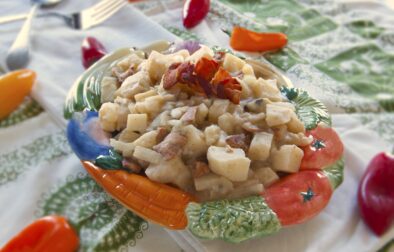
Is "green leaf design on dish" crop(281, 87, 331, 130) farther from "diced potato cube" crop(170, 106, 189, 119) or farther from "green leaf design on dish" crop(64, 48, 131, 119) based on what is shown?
"green leaf design on dish" crop(64, 48, 131, 119)

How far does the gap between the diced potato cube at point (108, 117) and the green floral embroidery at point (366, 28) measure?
801mm

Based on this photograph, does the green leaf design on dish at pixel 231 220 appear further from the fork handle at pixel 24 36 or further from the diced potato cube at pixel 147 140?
the fork handle at pixel 24 36

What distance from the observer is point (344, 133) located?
3.10 feet

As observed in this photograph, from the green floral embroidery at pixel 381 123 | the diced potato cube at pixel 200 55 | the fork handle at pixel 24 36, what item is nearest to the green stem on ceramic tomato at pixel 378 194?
the green floral embroidery at pixel 381 123

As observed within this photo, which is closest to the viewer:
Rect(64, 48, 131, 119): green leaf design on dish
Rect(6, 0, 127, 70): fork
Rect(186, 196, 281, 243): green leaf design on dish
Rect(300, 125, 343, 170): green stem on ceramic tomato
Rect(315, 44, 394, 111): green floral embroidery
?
Rect(186, 196, 281, 243): green leaf design on dish

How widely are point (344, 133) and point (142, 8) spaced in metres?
0.67

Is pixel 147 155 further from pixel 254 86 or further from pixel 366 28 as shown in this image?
pixel 366 28

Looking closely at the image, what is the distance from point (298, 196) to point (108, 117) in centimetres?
31

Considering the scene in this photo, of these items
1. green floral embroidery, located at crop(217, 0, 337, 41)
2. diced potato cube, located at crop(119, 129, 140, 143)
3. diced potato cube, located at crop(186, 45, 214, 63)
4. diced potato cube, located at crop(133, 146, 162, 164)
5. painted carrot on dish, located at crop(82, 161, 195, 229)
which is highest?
diced potato cube, located at crop(186, 45, 214, 63)

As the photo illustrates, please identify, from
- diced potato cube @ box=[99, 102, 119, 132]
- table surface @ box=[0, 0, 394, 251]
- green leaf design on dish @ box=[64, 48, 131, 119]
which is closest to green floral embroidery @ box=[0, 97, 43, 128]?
table surface @ box=[0, 0, 394, 251]

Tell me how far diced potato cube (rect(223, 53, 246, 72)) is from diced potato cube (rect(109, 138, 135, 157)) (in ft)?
0.77

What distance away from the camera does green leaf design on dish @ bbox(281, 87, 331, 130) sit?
0.78m

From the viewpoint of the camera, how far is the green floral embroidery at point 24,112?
3.08 ft

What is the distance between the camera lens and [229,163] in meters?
0.64
